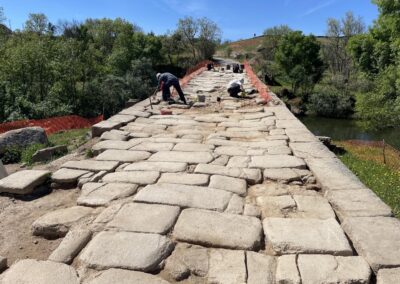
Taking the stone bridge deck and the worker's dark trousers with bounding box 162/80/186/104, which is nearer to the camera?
the stone bridge deck

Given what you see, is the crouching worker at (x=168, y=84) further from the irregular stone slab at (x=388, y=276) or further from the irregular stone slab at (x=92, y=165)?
the irregular stone slab at (x=388, y=276)

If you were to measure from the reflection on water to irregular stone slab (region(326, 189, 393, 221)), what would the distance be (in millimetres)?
23438

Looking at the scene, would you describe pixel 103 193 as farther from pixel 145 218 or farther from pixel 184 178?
pixel 184 178

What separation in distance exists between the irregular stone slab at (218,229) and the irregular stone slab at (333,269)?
430mm

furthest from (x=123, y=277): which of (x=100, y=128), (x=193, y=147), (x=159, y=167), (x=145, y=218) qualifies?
(x=100, y=128)

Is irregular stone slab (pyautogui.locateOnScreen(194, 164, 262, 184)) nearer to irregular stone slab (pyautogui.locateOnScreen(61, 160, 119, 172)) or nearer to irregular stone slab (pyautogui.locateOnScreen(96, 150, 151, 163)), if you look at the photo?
irregular stone slab (pyautogui.locateOnScreen(96, 150, 151, 163))

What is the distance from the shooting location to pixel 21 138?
29.3ft

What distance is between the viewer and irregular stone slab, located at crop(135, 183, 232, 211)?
3.46 m

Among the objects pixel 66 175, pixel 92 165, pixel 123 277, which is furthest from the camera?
pixel 92 165

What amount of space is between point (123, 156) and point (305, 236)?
115 inches

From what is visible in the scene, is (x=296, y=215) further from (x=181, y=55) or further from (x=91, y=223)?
(x=181, y=55)

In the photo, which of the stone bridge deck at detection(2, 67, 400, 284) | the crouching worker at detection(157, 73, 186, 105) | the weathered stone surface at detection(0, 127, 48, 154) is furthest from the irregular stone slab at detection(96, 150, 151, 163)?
the crouching worker at detection(157, 73, 186, 105)

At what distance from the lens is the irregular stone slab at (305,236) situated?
107 inches

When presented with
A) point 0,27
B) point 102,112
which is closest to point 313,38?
point 102,112
